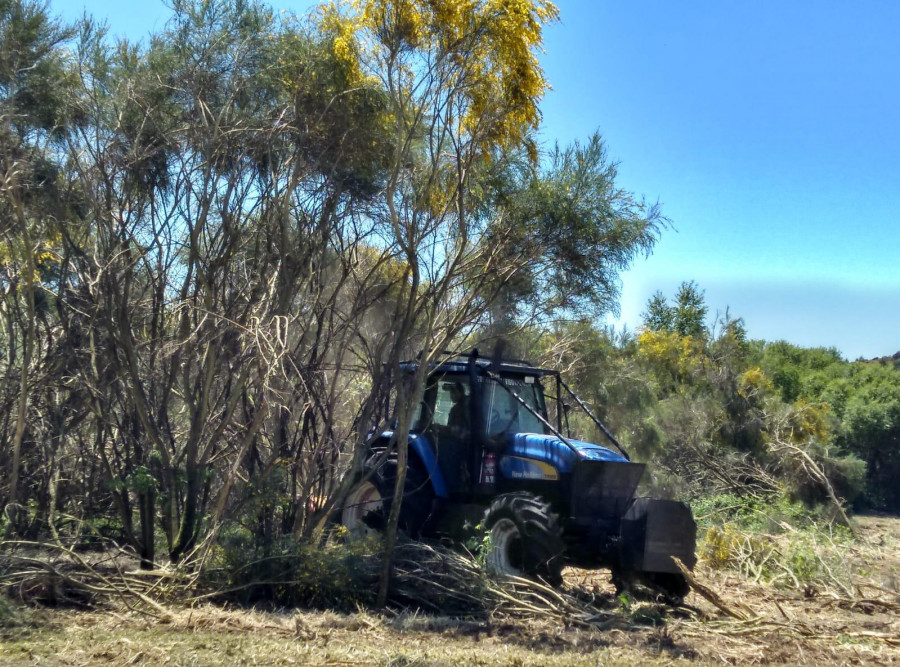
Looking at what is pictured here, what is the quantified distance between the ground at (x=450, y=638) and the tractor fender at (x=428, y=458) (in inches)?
90.7

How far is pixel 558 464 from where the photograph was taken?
8.86 m

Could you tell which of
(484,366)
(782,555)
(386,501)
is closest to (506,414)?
(484,366)

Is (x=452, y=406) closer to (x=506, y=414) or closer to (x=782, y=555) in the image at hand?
(x=506, y=414)

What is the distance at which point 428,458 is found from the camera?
992cm

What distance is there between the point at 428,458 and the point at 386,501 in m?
0.70

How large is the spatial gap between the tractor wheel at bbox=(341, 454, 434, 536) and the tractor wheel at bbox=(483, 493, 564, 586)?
3.33 ft

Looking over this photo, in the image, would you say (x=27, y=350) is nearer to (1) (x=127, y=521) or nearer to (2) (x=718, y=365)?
(1) (x=127, y=521)

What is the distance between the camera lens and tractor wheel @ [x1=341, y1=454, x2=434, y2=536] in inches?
377

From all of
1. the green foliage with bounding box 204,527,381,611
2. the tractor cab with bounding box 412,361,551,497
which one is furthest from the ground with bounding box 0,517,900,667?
the tractor cab with bounding box 412,361,551,497

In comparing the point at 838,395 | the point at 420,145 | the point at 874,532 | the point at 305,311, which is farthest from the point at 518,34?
the point at 838,395

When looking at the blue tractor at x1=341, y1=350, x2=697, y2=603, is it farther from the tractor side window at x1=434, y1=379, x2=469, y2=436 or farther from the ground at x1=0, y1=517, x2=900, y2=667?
the ground at x1=0, y1=517, x2=900, y2=667

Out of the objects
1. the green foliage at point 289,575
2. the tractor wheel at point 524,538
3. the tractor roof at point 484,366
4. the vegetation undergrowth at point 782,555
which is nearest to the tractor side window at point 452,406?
the tractor roof at point 484,366

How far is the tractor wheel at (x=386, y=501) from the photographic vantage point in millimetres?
9586

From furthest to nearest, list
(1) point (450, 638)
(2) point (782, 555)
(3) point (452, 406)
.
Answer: (2) point (782, 555)
(3) point (452, 406)
(1) point (450, 638)
